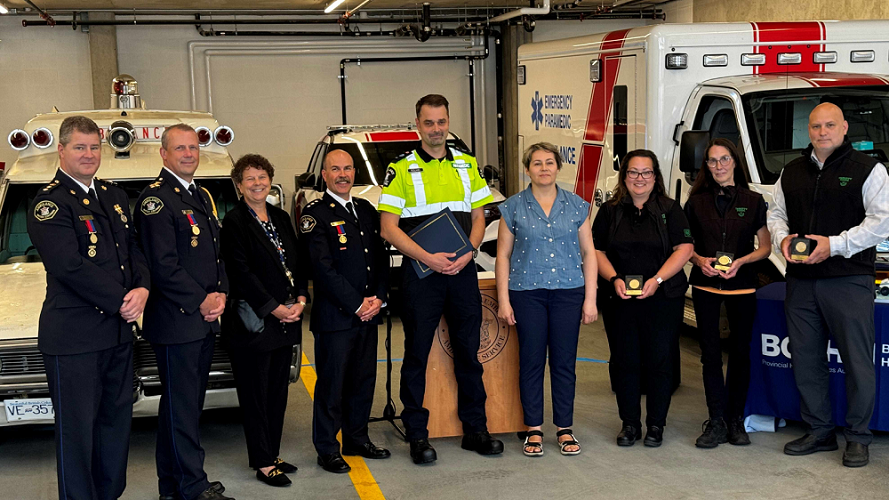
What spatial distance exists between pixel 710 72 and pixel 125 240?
521 cm

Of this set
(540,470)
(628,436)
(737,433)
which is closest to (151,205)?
(540,470)

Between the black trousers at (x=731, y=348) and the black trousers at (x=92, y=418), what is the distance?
3232 mm

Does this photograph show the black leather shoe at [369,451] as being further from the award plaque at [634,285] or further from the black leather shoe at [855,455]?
the black leather shoe at [855,455]

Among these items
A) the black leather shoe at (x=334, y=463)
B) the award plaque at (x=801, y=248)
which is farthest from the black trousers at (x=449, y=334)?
the award plaque at (x=801, y=248)

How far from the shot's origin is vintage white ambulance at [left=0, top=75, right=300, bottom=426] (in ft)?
16.9

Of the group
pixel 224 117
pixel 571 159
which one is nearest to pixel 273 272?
pixel 571 159

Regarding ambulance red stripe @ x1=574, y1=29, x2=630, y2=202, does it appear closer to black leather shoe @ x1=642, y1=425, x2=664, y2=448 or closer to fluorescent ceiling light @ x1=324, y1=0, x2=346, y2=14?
black leather shoe @ x1=642, y1=425, x2=664, y2=448

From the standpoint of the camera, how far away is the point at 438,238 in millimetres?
5258

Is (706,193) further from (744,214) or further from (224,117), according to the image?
(224,117)

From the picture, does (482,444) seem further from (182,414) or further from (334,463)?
(182,414)

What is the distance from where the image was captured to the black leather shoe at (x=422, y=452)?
542cm

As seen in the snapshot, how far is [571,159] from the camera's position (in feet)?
30.9

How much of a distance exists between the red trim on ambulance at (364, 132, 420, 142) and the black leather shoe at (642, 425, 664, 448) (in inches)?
221

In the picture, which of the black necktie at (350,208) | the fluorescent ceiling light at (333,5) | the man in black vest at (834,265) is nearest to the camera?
the man in black vest at (834,265)
